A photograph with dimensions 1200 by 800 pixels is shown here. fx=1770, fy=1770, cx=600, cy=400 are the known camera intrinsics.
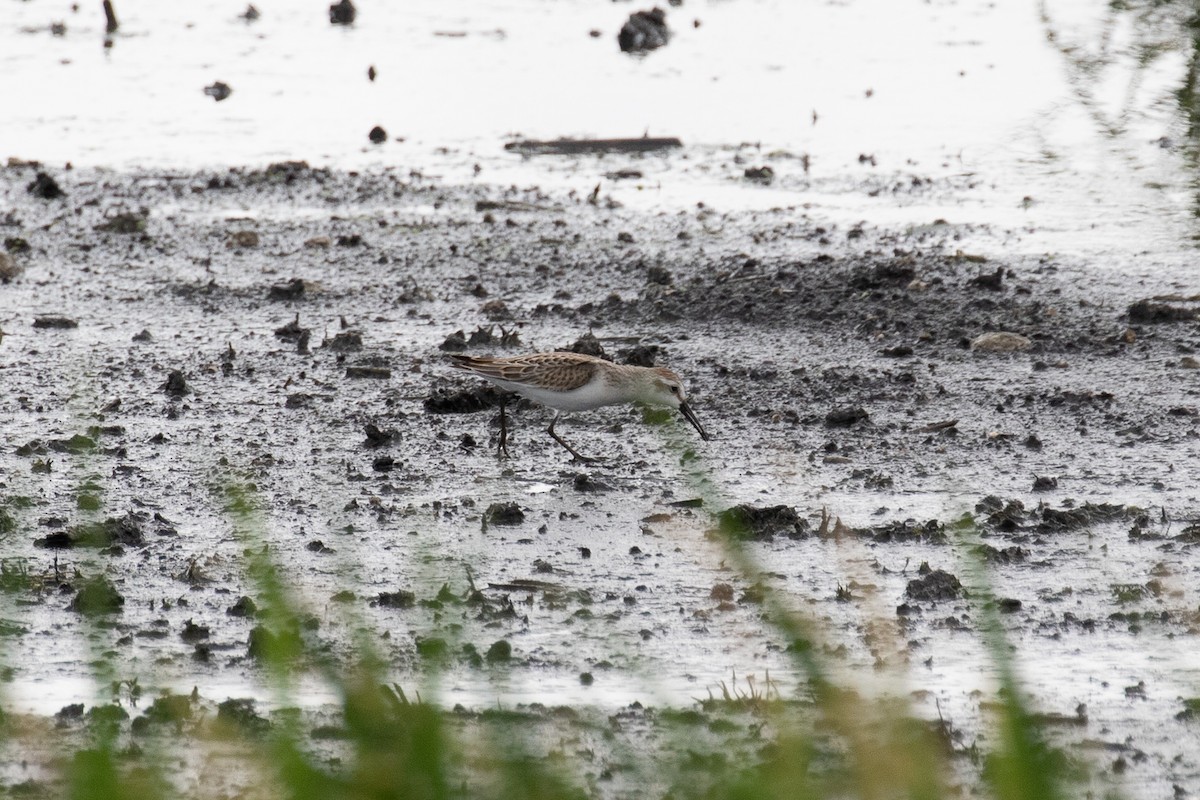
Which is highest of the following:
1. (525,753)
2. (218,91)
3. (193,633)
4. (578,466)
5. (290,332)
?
(525,753)

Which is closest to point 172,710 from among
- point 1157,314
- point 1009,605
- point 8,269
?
point 1009,605

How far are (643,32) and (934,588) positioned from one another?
13376 millimetres

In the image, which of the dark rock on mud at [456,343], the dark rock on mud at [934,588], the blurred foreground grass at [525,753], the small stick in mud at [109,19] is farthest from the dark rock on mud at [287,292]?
the small stick in mud at [109,19]

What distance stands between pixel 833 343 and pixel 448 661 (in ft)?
15.4

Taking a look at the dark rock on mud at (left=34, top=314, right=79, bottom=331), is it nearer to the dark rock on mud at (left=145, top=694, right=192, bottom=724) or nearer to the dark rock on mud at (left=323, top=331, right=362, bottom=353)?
the dark rock on mud at (left=323, top=331, right=362, bottom=353)

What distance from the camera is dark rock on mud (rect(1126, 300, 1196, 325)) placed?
9641 mm

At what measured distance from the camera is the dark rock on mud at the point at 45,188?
1309 centimetres

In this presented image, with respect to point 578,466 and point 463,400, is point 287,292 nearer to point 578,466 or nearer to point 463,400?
point 463,400

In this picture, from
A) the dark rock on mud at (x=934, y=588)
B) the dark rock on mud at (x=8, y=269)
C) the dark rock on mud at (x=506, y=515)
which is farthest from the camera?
the dark rock on mud at (x=8, y=269)

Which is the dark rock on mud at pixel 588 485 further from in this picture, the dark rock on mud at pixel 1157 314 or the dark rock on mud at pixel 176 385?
the dark rock on mud at pixel 1157 314

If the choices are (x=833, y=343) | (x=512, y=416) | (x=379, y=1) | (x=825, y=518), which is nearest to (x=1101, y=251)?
(x=833, y=343)

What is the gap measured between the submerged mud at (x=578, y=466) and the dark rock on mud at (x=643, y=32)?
5.83 m

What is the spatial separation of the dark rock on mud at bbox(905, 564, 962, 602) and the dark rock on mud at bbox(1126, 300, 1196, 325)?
4.11m

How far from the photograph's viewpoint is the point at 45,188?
13109mm
